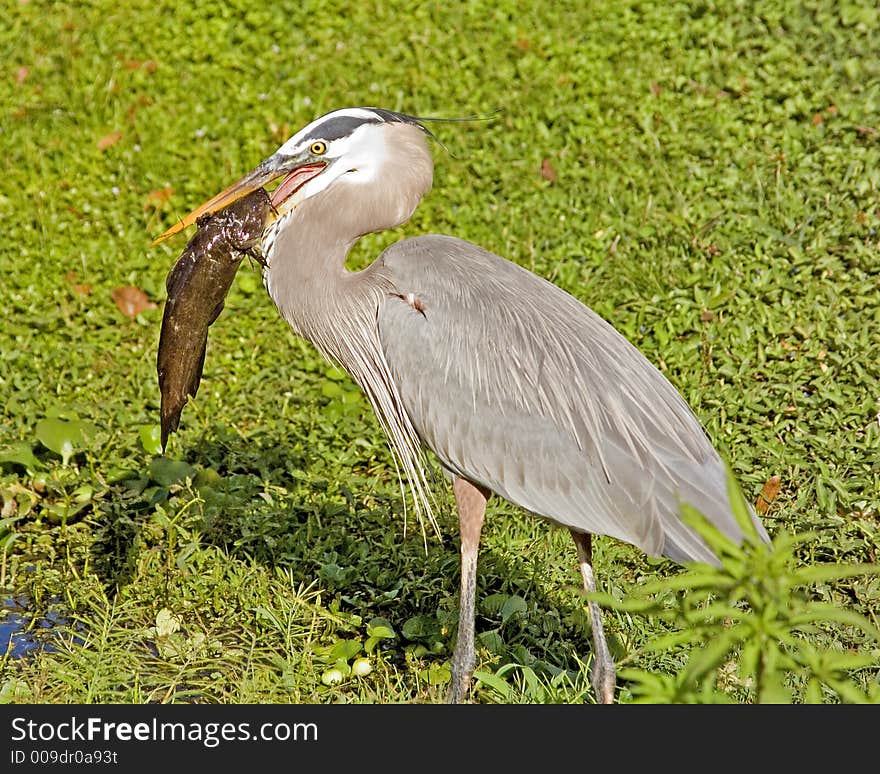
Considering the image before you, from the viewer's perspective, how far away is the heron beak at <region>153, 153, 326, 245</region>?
414 centimetres

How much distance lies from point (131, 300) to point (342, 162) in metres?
2.45

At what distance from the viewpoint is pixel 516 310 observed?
4.08m

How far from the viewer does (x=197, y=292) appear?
13.6 feet

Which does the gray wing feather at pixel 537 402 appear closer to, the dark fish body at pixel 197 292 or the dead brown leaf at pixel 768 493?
the dark fish body at pixel 197 292

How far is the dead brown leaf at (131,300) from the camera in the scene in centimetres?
629

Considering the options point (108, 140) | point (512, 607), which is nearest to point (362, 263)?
point (108, 140)

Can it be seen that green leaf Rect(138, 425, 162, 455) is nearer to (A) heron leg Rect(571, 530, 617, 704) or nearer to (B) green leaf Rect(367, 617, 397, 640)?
(B) green leaf Rect(367, 617, 397, 640)

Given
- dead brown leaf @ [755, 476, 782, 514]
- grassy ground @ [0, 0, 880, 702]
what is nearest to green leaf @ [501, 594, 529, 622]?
grassy ground @ [0, 0, 880, 702]

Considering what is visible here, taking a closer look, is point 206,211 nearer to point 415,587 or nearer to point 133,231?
point 415,587

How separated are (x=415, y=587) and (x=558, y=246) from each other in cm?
229

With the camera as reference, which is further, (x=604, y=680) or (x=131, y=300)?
(x=131, y=300)

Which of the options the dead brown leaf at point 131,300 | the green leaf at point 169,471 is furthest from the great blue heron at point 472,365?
the dead brown leaf at point 131,300

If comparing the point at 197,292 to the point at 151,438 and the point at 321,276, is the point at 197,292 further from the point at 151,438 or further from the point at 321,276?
the point at 151,438
